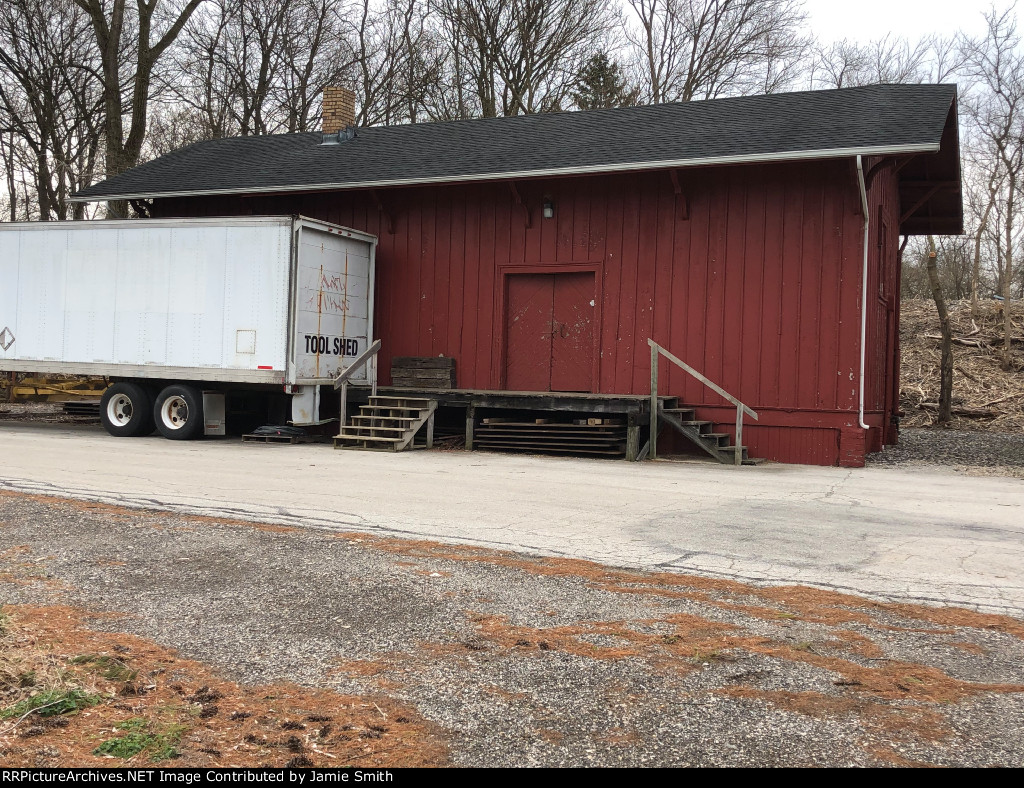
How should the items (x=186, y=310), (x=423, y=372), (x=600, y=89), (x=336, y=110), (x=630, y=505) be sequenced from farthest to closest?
(x=600, y=89)
(x=336, y=110)
(x=423, y=372)
(x=186, y=310)
(x=630, y=505)

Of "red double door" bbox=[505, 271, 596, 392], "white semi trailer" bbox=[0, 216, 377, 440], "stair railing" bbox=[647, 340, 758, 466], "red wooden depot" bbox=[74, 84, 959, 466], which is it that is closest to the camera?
"stair railing" bbox=[647, 340, 758, 466]

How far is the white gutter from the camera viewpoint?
1402 cm

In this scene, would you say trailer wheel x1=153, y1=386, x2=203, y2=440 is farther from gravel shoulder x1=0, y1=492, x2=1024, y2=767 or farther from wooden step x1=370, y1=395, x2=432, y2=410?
gravel shoulder x1=0, y1=492, x2=1024, y2=767

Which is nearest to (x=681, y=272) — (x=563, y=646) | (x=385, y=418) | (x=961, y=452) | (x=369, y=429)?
(x=385, y=418)

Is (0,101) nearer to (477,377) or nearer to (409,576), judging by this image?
(477,377)

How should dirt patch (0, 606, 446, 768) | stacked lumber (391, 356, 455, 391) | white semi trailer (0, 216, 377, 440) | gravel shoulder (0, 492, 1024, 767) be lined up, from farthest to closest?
1. stacked lumber (391, 356, 455, 391)
2. white semi trailer (0, 216, 377, 440)
3. gravel shoulder (0, 492, 1024, 767)
4. dirt patch (0, 606, 446, 768)

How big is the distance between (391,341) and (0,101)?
65.3 ft

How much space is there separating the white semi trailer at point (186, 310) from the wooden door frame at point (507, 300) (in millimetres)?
2314

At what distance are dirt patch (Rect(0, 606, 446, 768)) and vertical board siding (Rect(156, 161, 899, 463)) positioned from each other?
40.9 feet

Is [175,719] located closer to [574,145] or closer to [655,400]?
[655,400]

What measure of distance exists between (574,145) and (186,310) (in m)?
7.21

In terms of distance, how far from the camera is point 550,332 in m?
17.5

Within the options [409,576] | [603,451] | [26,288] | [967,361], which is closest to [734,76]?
[967,361]

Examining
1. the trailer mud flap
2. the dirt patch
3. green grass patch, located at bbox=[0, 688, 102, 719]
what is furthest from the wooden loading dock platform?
green grass patch, located at bbox=[0, 688, 102, 719]
